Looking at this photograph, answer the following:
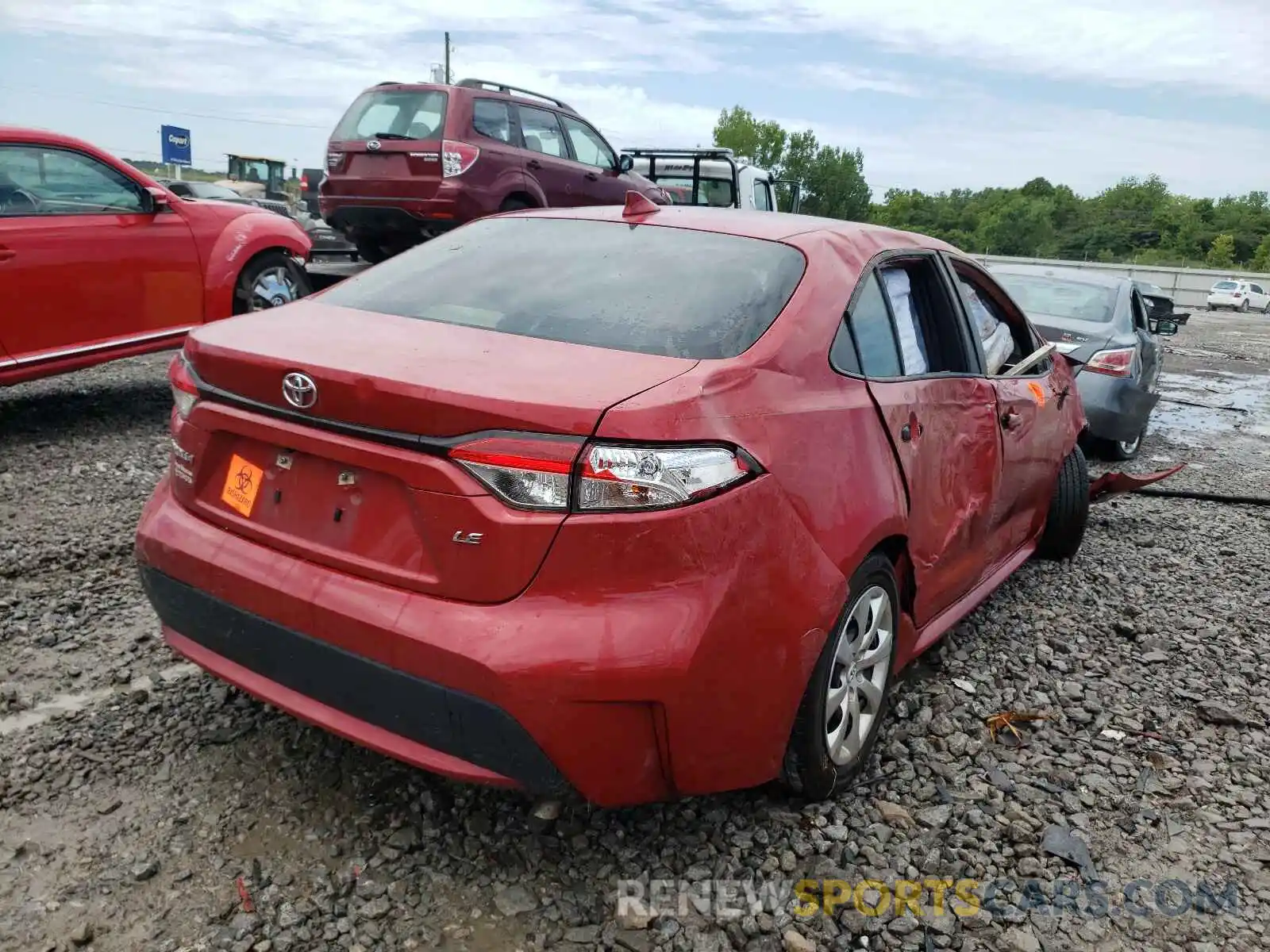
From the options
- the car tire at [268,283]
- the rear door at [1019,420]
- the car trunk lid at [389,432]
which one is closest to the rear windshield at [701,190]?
the car tire at [268,283]

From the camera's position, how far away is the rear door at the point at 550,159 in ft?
33.9

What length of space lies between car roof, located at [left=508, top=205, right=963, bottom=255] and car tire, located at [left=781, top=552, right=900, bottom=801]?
101 centimetres

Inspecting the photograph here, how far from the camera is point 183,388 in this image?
8.44ft

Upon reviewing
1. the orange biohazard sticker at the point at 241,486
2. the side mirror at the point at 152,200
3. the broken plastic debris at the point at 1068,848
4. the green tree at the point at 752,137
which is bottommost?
the broken plastic debris at the point at 1068,848

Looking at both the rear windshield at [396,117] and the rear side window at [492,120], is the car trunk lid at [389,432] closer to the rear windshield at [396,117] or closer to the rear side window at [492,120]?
the rear windshield at [396,117]

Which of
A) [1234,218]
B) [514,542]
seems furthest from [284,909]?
[1234,218]

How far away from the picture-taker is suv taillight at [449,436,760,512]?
6.66 ft

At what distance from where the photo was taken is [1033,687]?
3664 mm

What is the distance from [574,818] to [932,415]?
1.54m

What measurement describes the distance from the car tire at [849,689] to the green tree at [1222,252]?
98309 millimetres

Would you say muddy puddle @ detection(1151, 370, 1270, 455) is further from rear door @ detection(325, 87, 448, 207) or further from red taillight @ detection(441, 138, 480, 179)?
rear door @ detection(325, 87, 448, 207)

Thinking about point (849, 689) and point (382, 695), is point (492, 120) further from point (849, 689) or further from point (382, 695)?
point (382, 695)

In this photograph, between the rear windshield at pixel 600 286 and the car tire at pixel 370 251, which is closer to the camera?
the rear windshield at pixel 600 286

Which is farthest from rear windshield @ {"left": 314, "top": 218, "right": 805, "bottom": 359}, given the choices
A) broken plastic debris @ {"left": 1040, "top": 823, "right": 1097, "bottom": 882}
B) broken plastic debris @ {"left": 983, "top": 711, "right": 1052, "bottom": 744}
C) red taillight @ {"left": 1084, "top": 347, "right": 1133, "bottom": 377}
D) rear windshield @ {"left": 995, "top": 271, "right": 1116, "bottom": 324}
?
rear windshield @ {"left": 995, "top": 271, "right": 1116, "bottom": 324}
